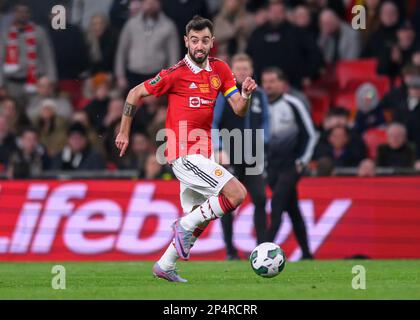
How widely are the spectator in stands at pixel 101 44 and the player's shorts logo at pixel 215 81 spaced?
28.7 ft

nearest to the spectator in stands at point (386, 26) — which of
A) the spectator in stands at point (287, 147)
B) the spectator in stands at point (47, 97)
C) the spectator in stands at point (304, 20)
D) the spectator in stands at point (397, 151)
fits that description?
the spectator in stands at point (304, 20)

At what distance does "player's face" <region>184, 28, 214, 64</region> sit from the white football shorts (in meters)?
0.93

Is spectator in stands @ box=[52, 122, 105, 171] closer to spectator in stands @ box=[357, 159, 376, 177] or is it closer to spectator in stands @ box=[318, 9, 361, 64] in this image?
spectator in stands @ box=[357, 159, 376, 177]

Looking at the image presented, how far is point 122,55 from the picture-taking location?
18859 millimetres

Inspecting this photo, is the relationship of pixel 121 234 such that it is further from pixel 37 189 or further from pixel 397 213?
pixel 397 213

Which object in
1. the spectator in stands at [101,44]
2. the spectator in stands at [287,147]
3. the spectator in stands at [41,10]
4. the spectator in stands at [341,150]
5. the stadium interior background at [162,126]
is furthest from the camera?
the spectator in stands at [41,10]

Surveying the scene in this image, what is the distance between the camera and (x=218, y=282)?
1046 cm

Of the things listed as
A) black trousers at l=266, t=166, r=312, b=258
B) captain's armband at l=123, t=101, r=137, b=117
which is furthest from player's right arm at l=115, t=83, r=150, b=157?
black trousers at l=266, t=166, r=312, b=258

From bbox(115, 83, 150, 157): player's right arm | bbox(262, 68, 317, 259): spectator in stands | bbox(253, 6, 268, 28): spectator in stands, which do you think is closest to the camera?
bbox(115, 83, 150, 157): player's right arm

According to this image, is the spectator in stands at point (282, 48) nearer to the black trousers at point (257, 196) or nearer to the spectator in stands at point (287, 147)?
the spectator in stands at point (287, 147)

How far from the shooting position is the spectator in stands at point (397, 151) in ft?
53.0

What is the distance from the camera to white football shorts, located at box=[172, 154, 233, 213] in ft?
33.9

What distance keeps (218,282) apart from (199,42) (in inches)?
87.4
